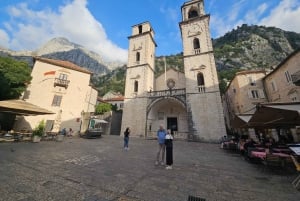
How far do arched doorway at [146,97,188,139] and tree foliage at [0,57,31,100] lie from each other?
1548 cm

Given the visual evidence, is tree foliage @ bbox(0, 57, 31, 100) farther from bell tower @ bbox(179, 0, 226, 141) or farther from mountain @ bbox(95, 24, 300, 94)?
mountain @ bbox(95, 24, 300, 94)

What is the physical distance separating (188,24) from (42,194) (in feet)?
78.6

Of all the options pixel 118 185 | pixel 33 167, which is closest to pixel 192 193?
pixel 118 185

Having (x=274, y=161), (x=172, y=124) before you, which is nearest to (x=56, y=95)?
(x=172, y=124)

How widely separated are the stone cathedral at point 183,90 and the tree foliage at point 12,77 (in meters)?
12.5

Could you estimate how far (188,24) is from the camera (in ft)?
68.6

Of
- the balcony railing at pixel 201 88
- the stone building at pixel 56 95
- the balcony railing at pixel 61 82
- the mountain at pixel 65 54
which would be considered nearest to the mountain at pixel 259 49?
the balcony railing at pixel 201 88

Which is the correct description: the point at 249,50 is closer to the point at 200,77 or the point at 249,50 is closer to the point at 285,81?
the point at 285,81

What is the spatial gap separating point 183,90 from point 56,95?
17.1m

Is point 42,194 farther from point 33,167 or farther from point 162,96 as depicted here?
point 162,96

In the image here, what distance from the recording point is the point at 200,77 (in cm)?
1880

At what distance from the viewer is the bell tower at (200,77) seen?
15.9 metres

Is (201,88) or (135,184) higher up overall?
(201,88)

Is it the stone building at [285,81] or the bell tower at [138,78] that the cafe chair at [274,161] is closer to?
the stone building at [285,81]
